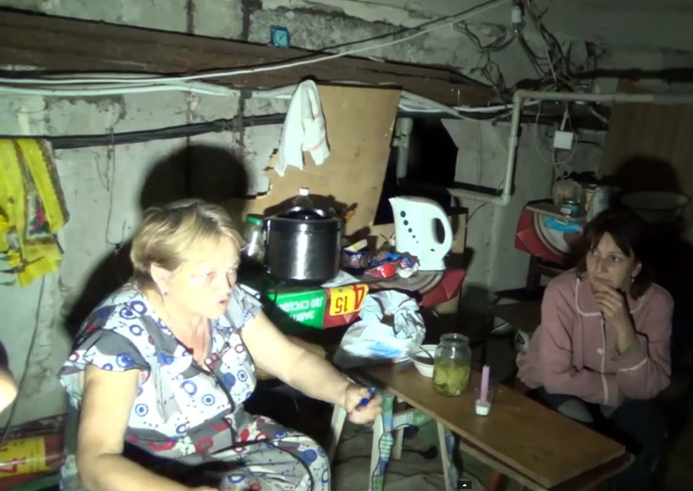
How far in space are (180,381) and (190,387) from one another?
0.03m

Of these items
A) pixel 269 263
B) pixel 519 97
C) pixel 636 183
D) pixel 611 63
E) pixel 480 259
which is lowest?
pixel 480 259

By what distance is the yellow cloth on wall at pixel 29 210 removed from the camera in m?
1.77

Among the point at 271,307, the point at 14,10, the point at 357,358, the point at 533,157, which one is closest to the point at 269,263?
the point at 271,307

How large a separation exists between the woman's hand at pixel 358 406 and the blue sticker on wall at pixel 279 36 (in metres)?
1.34

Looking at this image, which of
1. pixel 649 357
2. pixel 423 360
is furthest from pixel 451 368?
pixel 649 357

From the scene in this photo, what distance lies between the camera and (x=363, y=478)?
2.20 meters

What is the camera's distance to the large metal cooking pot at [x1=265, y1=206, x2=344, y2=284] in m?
2.01

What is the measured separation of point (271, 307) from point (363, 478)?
747 millimetres

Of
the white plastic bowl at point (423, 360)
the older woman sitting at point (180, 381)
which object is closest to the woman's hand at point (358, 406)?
the older woman sitting at point (180, 381)

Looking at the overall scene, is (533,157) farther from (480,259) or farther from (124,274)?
(124,274)

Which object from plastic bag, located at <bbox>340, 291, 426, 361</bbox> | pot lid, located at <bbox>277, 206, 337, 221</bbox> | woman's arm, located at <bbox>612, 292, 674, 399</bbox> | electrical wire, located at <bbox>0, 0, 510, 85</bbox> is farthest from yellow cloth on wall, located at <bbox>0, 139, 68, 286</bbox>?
woman's arm, located at <bbox>612, 292, 674, 399</bbox>

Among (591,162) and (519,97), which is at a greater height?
(519,97)

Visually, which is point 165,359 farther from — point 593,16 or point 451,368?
point 593,16

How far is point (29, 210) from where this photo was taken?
185 centimetres
